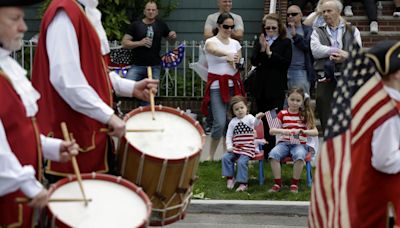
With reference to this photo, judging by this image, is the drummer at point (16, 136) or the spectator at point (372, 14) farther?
the spectator at point (372, 14)

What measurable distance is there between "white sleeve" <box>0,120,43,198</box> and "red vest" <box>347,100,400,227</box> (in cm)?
167

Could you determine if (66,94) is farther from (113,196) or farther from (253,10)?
(253,10)

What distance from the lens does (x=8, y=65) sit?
3.95 meters

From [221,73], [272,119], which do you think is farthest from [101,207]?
[221,73]

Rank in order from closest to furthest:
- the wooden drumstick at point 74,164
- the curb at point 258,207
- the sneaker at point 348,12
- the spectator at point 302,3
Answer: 1. the wooden drumstick at point 74,164
2. the curb at point 258,207
3. the spectator at point 302,3
4. the sneaker at point 348,12

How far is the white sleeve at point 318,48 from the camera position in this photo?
9305 millimetres

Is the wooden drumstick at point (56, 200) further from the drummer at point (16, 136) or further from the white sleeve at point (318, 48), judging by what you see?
the white sleeve at point (318, 48)

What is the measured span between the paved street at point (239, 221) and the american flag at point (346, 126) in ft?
11.0

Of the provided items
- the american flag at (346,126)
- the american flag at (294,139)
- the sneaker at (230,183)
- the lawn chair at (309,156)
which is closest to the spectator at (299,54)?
the lawn chair at (309,156)

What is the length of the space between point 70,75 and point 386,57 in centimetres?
166

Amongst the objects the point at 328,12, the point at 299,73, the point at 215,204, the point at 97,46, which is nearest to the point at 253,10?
the point at 299,73

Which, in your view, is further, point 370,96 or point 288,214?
point 288,214

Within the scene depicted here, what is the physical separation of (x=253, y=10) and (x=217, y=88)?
4.46 metres

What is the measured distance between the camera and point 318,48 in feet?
30.8
